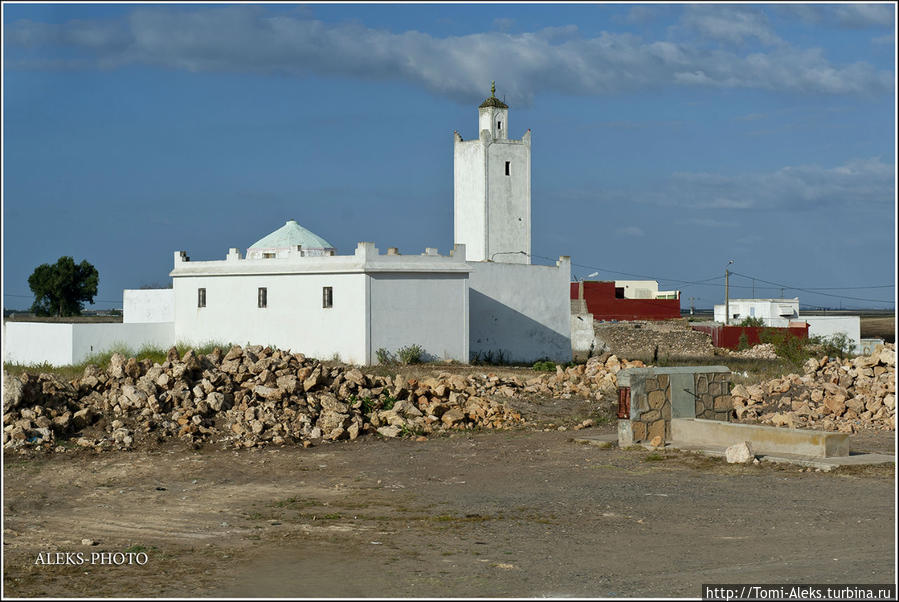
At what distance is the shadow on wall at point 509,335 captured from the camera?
34812 mm

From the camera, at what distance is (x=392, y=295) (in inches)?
1217

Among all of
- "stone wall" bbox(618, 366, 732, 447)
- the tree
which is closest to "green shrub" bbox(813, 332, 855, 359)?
"stone wall" bbox(618, 366, 732, 447)

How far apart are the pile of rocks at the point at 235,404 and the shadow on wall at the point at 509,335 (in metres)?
10.3

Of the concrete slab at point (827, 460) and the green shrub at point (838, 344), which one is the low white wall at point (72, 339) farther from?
the green shrub at point (838, 344)

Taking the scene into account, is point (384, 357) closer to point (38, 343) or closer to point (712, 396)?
point (38, 343)

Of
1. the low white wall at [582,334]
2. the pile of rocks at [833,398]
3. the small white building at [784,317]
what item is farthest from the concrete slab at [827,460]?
the small white building at [784,317]

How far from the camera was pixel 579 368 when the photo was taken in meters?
28.9

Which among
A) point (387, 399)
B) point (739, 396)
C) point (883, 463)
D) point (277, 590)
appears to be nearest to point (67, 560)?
point (277, 590)

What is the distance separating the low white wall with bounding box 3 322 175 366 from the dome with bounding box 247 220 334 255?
550cm

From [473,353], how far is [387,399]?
1180cm

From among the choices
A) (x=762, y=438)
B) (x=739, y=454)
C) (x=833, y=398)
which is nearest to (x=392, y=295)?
(x=833, y=398)

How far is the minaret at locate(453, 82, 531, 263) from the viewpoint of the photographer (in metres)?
40.6

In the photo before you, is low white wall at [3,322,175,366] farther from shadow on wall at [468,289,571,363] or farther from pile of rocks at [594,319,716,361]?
pile of rocks at [594,319,716,361]

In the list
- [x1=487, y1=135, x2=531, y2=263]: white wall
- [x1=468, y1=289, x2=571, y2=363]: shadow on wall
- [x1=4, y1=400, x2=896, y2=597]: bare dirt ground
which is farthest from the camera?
[x1=487, y1=135, x2=531, y2=263]: white wall
